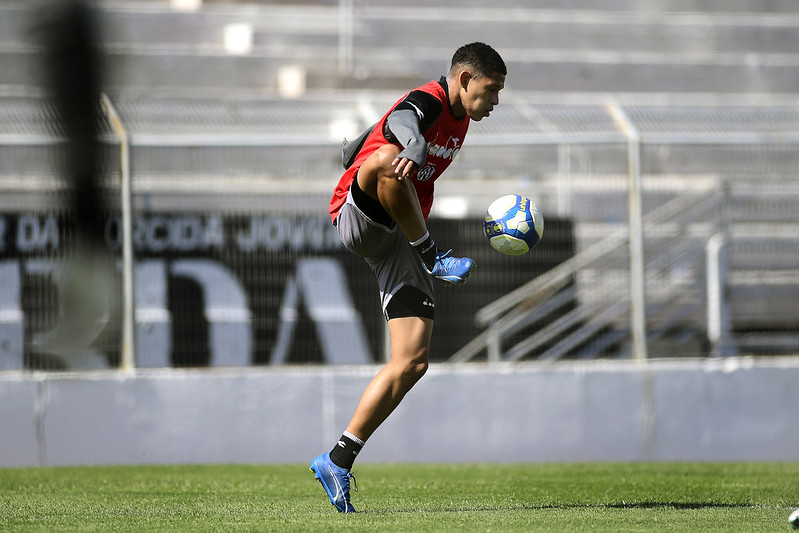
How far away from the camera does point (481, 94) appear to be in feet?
14.5

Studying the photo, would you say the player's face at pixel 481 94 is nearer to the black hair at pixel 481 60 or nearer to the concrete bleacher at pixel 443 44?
Result: the black hair at pixel 481 60

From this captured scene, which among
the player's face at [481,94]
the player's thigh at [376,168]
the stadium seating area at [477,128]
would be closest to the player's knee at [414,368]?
the player's thigh at [376,168]

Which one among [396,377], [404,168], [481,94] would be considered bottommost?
[396,377]

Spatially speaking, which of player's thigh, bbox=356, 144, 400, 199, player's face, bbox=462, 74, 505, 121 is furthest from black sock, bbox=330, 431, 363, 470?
player's face, bbox=462, 74, 505, 121

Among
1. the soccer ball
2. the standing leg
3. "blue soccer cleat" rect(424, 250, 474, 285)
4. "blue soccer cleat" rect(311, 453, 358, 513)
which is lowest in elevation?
"blue soccer cleat" rect(311, 453, 358, 513)

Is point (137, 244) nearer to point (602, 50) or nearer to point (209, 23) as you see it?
point (209, 23)

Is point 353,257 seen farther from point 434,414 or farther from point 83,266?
point 83,266

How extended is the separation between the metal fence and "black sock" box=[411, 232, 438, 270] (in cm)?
445

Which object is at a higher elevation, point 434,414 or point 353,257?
point 353,257

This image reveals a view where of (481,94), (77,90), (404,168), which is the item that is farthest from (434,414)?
(77,90)

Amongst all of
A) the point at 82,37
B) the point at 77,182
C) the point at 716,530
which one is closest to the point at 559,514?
the point at 716,530

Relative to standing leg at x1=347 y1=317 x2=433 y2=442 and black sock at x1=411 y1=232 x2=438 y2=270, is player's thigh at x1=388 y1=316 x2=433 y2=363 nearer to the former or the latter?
standing leg at x1=347 y1=317 x2=433 y2=442

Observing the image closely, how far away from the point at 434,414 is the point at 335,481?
14.2 ft

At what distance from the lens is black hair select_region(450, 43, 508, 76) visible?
4.43 metres
